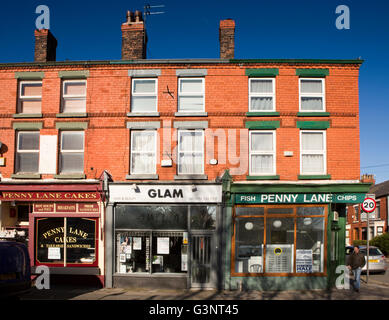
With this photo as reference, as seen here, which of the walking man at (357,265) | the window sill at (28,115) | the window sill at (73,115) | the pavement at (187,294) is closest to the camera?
the pavement at (187,294)

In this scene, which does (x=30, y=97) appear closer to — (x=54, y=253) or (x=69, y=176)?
(x=69, y=176)

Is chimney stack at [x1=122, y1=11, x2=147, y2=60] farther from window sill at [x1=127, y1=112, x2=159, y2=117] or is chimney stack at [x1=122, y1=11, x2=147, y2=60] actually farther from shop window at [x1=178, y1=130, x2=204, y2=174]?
shop window at [x1=178, y1=130, x2=204, y2=174]

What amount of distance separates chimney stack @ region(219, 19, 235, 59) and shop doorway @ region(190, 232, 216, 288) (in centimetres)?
746

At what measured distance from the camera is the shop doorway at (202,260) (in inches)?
587

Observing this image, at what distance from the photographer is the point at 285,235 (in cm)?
1514

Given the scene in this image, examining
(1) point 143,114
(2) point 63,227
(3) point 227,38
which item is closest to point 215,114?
(1) point 143,114

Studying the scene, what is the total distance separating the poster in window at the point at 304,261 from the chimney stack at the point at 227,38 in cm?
841

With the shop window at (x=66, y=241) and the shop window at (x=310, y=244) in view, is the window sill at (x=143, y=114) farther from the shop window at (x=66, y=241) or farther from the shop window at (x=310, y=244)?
the shop window at (x=310, y=244)

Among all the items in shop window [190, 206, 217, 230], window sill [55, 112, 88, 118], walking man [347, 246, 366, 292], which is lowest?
walking man [347, 246, 366, 292]

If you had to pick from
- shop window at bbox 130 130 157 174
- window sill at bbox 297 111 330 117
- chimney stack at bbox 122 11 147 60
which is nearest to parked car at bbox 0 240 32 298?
shop window at bbox 130 130 157 174

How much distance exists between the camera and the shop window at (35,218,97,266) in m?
15.5

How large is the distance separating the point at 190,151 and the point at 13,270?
7.73 m

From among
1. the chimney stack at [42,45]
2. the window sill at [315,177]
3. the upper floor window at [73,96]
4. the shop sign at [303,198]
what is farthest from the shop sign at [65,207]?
the window sill at [315,177]
